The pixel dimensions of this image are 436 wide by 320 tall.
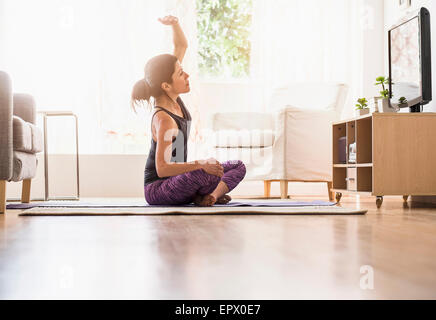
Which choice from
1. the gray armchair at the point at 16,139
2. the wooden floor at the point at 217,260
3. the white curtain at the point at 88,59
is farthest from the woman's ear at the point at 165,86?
the white curtain at the point at 88,59

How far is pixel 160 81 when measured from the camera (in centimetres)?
240

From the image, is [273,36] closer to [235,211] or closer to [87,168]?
[87,168]

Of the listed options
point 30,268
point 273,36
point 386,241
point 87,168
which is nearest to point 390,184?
point 386,241

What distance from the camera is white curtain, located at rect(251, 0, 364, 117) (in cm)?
479

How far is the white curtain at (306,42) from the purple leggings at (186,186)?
2322 millimetres

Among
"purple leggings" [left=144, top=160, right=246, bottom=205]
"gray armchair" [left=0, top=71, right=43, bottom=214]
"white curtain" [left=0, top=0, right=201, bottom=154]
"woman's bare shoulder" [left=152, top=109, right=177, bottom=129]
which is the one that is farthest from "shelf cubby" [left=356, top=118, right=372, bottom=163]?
"white curtain" [left=0, top=0, right=201, bottom=154]

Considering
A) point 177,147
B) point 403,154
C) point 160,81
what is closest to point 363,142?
point 403,154

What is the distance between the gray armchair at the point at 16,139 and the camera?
236cm

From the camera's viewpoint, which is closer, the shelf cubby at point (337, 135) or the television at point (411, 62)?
the television at point (411, 62)

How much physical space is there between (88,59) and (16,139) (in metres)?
2.10

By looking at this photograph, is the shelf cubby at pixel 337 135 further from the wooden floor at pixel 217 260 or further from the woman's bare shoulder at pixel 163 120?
the wooden floor at pixel 217 260

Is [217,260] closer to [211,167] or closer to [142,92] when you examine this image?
[211,167]

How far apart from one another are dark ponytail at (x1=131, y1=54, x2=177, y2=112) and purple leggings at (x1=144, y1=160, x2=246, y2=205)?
41 centimetres

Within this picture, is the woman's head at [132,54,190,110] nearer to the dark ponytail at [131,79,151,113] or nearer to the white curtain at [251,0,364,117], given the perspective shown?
the dark ponytail at [131,79,151,113]
